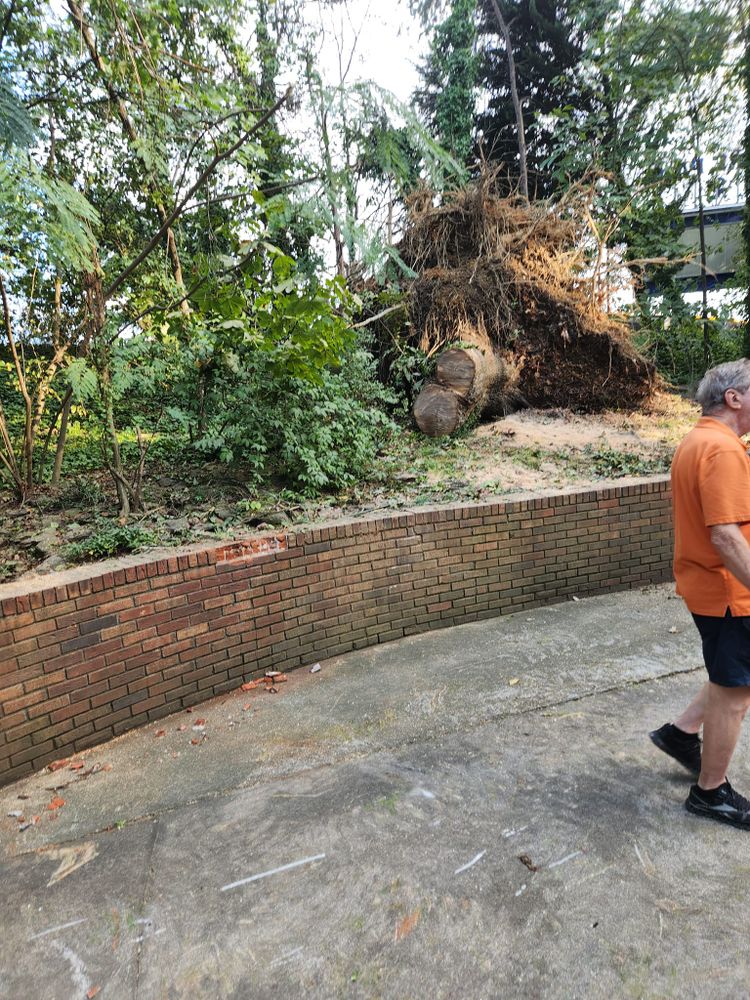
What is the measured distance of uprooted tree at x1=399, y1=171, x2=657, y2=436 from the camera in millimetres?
→ 8586

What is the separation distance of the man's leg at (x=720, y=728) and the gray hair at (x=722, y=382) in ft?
3.67

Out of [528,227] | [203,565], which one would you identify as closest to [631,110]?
[528,227]

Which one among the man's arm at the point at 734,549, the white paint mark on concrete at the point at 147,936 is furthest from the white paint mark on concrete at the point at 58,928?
the man's arm at the point at 734,549

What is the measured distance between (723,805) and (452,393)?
5.79 meters

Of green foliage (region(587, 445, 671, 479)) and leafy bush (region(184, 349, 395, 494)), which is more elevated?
leafy bush (region(184, 349, 395, 494))

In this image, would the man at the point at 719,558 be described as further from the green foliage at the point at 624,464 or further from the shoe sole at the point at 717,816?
the green foliage at the point at 624,464

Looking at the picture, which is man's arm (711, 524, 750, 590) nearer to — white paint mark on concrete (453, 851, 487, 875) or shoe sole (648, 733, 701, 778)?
shoe sole (648, 733, 701, 778)

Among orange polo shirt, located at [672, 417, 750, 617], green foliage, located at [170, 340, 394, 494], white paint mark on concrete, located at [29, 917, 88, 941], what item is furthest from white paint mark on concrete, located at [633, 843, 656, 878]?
green foliage, located at [170, 340, 394, 494]

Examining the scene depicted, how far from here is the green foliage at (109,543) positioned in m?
3.72

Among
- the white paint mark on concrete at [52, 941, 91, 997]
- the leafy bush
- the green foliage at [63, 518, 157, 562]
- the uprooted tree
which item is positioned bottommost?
the white paint mark on concrete at [52, 941, 91, 997]

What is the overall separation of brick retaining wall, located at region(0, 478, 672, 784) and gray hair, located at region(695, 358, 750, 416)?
250cm

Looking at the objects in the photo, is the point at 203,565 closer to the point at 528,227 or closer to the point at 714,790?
the point at 714,790

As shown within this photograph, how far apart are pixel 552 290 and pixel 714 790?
7.87 m

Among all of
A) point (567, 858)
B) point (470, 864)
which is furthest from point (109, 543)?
point (567, 858)
